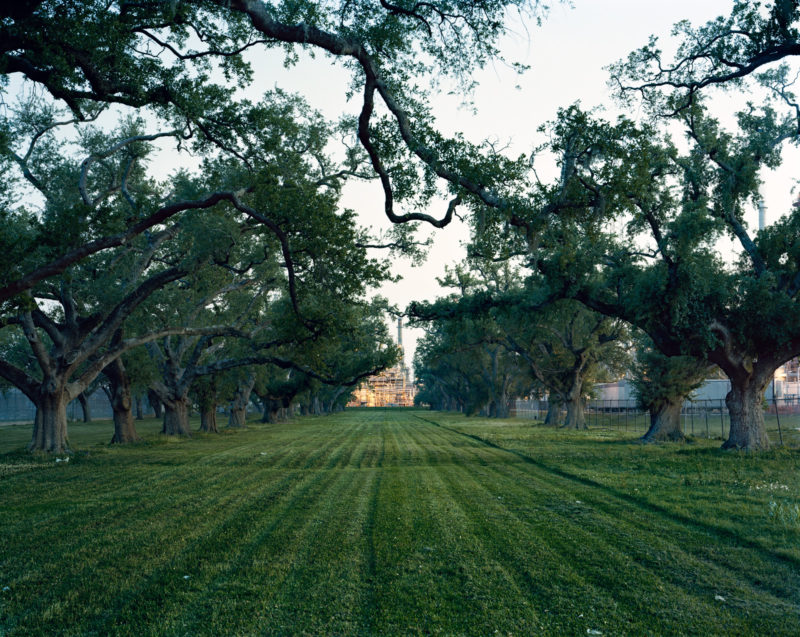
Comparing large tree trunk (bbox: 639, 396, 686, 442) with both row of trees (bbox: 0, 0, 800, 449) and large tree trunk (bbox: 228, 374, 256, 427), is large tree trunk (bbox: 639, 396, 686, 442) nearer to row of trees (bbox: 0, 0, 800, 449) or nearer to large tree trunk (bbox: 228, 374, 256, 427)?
row of trees (bbox: 0, 0, 800, 449)

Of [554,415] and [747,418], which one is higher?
[747,418]

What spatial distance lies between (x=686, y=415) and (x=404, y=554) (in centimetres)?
4902

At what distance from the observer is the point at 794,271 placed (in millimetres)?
20219

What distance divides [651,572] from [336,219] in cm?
964

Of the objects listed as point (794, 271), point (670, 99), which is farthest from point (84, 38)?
point (794, 271)

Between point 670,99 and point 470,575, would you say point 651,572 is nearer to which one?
point 470,575

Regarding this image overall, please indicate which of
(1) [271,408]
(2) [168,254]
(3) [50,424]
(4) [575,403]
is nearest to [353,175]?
(2) [168,254]

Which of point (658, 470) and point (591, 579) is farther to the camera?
point (658, 470)

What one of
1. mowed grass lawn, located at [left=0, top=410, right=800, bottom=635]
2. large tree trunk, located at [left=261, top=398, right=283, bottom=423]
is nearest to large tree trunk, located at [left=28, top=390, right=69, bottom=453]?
mowed grass lawn, located at [left=0, top=410, right=800, bottom=635]

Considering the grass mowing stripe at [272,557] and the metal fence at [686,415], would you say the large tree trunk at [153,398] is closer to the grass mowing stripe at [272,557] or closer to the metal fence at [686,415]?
the grass mowing stripe at [272,557]

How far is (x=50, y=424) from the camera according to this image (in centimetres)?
2155

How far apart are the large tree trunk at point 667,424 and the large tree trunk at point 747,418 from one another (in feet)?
18.5

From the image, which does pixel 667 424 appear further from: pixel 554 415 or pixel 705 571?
pixel 705 571

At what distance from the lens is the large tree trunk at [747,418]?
20.5 meters
